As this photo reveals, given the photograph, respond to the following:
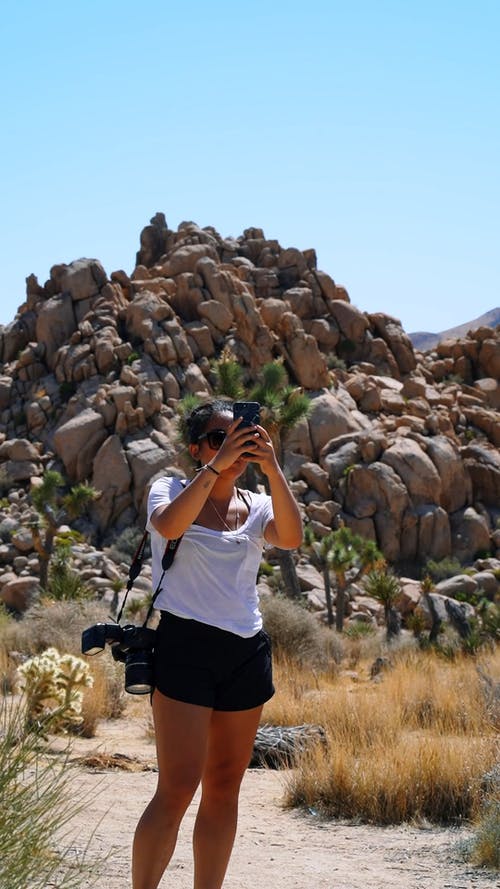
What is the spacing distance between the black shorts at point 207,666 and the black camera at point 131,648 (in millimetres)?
31

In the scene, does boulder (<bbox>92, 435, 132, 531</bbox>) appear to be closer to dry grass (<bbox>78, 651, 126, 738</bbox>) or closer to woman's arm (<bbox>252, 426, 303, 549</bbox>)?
dry grass (<bbox>78, 651, 126, 738</bbox>)

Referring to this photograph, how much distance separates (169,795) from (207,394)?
122 feet

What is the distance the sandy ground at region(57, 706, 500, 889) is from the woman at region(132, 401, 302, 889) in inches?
26.6

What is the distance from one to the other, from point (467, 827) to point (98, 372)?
122ft

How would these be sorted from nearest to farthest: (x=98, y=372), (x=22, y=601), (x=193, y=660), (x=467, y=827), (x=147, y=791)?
(x=193, y=660)
(x=467, y=827)
(x=147, y=791)
(x=22, y=601)
(x=98, y=372)

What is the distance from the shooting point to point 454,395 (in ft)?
175

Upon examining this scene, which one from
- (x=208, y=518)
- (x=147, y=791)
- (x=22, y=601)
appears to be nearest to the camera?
(x=208, y=518)

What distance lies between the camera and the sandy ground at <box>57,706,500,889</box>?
16.8 feet

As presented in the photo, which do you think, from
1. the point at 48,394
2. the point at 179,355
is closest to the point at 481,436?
the point at 179,355

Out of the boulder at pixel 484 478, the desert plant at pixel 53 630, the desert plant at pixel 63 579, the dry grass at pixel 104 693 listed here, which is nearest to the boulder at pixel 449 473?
the boulder at pixel 484 478

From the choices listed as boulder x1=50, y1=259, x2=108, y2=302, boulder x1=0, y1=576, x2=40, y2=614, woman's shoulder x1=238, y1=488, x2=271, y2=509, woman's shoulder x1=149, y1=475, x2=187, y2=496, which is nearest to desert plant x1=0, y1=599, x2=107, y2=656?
woman's shoulder x1=238, y1=488, x2=271, y2=509

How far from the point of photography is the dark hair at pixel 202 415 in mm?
4098

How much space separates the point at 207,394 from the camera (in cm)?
4066

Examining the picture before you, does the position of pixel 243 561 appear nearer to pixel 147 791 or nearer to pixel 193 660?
pixel 193 660
